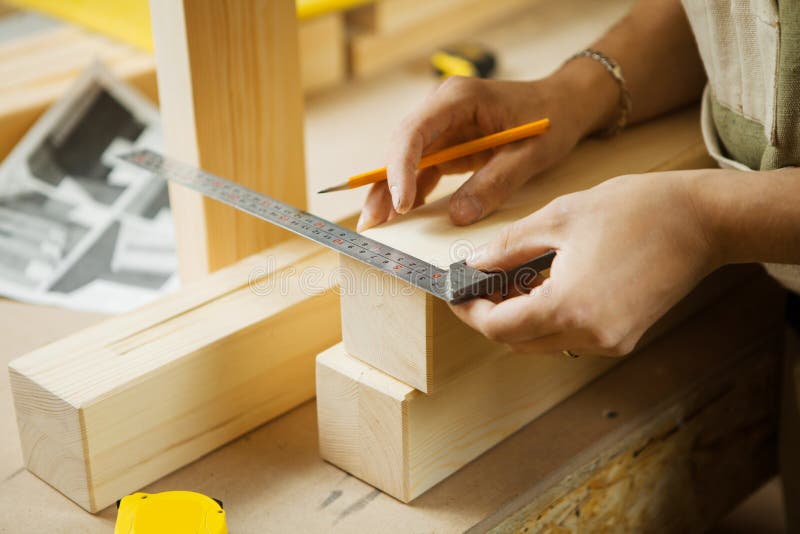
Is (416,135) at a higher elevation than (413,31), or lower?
higher

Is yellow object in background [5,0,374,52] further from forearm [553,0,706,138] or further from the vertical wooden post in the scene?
forearm [553,0,706,138]

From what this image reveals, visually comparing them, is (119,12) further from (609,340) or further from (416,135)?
(609,340)

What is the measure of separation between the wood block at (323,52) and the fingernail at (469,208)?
2.45 ft

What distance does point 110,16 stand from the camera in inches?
64.7

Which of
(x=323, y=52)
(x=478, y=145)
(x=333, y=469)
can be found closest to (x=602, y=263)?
(x=478, y=145)

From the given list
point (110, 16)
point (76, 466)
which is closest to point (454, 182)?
point (76, 466)

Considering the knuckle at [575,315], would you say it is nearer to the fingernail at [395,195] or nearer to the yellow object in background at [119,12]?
the fingernail at [395,195]

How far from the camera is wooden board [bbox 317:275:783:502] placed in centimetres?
87

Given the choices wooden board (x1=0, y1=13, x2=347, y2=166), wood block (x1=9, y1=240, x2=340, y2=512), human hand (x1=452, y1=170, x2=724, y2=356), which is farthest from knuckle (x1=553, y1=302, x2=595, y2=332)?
wooden board (x1=0, y1=13, x2=347, y2=166)

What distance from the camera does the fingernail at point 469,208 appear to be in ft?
2.96

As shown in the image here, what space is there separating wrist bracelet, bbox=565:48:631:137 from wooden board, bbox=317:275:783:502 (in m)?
0.29

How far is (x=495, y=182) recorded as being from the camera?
3.08 ft

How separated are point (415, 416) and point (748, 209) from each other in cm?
34

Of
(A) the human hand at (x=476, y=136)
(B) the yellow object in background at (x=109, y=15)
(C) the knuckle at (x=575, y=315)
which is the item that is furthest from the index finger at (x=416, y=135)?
(B) the yellow object in background at (x=109, y=15)
